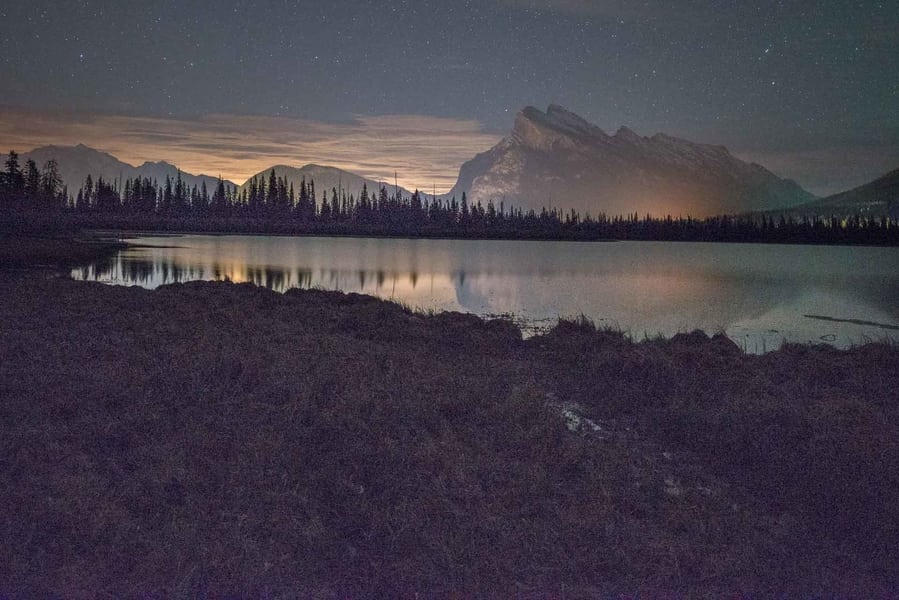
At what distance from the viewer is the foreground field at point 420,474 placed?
661cm

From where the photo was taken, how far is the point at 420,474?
8.19 metres

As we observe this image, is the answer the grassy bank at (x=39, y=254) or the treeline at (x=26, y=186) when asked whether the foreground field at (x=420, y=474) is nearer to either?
the grassy bank at (x=39, y=254)

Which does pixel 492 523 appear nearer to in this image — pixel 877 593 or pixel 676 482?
pixel 676 482

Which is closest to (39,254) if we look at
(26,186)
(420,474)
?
(420,474)

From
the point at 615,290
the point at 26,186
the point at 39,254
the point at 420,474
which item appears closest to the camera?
the point at 420,474

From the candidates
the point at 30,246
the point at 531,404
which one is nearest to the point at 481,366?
the point at 531,404

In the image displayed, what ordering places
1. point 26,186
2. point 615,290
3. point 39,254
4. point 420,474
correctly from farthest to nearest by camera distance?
point 26,186
point 39,254
point 615,290
point 420,474

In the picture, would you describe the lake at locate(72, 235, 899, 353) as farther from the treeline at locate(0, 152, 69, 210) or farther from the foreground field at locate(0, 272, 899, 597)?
the treeline at locate(0, 152, 69, 210)

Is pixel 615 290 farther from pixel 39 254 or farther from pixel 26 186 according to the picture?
pixel 26 186

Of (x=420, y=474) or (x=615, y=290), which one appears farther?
(x=615, y=290)

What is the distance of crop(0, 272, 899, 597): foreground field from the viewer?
661cm

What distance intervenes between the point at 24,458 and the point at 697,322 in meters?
28.5

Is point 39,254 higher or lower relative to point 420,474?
higher

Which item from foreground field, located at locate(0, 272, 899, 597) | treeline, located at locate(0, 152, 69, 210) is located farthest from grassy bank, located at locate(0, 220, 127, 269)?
treeline, located at locate(0, 152, 69, 210)
